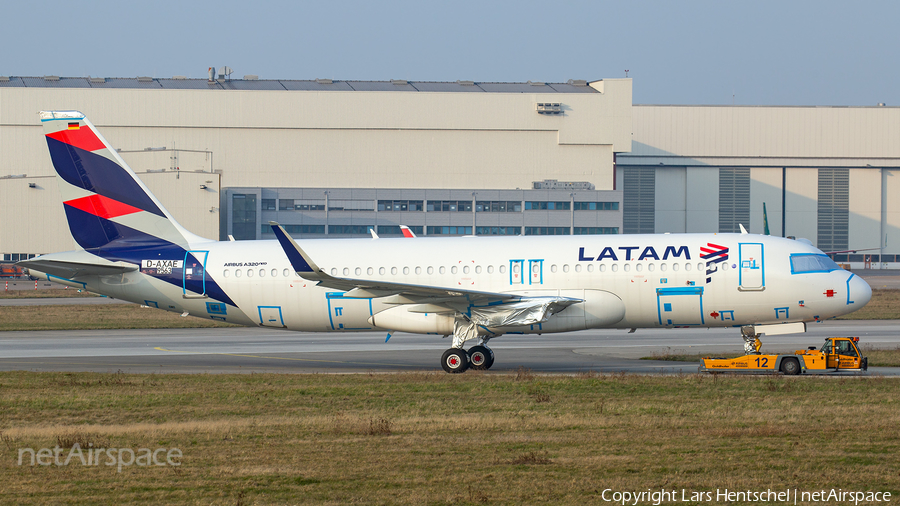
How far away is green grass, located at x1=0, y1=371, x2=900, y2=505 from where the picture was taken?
1125 centimetres

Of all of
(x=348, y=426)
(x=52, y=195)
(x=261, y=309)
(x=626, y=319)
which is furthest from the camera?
(x=52, y=195)

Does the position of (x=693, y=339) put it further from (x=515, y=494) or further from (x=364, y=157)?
(x=364, y=157)

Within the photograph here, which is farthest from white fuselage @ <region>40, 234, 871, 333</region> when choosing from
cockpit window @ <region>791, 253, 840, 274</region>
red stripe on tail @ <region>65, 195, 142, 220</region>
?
red stripe on tail @ <region>65, 195, 142, 220</region>

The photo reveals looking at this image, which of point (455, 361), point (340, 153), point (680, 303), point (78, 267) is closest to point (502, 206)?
point (340, 153)

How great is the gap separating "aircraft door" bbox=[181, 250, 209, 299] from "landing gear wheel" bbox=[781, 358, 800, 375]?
17636 millimetres

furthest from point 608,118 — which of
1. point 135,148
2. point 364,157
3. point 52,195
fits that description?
point 52,195

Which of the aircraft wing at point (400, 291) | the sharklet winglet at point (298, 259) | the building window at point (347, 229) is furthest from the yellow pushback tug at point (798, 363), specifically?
the building window at point (347, 229)

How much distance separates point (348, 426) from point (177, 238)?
1438 centimetres

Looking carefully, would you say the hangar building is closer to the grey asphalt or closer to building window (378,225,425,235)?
building window (378,225,425,235)

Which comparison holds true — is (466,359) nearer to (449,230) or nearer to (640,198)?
(449,230)

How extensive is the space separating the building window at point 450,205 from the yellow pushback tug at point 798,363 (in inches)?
2689

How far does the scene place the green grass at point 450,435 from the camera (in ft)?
36.9

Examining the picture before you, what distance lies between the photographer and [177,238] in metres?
27.9

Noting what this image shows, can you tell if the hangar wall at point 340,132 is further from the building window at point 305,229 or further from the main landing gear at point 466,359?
the main landing gear at point 466,359
